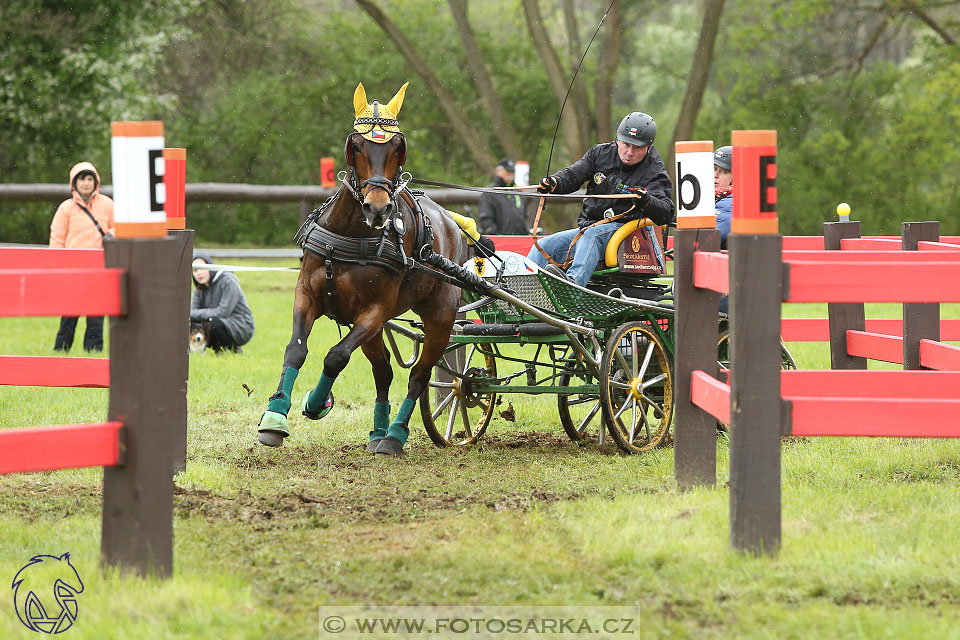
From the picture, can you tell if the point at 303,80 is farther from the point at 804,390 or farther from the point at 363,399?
the point at 804,390

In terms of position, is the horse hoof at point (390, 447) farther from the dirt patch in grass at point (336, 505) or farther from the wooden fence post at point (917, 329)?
the wooden fence post at point (917, 329)

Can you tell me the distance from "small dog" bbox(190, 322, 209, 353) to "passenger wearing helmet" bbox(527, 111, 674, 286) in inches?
201

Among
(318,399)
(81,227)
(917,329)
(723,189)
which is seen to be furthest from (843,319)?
(81,227)

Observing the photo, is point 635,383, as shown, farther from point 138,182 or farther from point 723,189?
point 138,182

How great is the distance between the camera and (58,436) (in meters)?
3.81

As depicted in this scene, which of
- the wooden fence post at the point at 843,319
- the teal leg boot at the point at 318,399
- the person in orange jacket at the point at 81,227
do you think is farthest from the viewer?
the person in orange jacket at the point at 81,227

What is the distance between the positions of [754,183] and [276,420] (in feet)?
9.20

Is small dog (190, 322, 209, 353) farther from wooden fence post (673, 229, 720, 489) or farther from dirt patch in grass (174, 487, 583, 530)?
wooden fence post (673, 229, 720, 489)

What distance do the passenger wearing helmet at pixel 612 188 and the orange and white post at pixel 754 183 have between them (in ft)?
8.92

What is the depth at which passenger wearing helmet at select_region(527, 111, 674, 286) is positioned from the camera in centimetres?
714

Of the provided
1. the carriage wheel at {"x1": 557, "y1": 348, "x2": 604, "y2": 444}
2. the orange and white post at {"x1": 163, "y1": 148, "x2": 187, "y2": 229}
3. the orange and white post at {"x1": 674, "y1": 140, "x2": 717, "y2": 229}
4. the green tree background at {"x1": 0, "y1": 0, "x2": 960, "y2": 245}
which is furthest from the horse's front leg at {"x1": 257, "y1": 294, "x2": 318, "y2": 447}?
the green tree background at {"x1": 0, "y1": 0, "x2": 960, "y2": 245}

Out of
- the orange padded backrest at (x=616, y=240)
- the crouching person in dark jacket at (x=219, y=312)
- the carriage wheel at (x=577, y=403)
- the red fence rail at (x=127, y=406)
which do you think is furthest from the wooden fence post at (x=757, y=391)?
the crouching person in dark jacket at (x=219, y=312)

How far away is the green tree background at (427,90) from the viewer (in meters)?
21.1

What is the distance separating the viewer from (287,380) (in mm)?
6062
